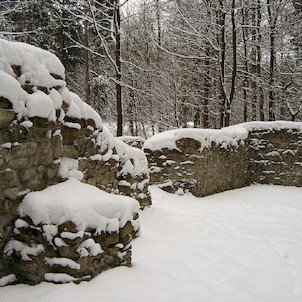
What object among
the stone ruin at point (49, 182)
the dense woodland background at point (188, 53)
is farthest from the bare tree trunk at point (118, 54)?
the stone ruin at point (49, 182)

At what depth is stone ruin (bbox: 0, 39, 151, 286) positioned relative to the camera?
7.68ft

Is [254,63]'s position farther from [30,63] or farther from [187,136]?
[30,63]

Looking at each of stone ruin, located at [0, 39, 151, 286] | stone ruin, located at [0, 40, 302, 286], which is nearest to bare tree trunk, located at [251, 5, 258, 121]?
stone ruin, located at [0, 40, 302, 286]

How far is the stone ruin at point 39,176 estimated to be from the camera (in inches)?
92.1

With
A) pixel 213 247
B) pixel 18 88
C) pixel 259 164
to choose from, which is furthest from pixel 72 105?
pixel 259 164

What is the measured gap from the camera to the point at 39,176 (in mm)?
2611

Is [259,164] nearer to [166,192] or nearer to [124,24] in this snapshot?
[166,192]

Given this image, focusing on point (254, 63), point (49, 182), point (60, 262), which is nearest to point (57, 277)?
point (60, 262)

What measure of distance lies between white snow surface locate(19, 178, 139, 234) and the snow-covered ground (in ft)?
1.44

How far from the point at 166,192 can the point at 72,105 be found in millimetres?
3962

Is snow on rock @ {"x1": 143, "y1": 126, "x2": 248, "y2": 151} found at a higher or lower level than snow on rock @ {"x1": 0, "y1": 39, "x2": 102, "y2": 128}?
lower

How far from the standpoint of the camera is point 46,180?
2.68m

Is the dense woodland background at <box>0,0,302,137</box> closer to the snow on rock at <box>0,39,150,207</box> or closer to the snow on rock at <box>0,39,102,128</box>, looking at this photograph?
the snow on rock at <box>0,39,150,207</box>

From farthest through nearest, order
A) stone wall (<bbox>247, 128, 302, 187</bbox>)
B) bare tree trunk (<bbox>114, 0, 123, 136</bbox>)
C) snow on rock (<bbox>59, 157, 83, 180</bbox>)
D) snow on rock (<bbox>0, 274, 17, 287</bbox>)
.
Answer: bare tree trunk (<bbox>114, 0, 123, 136</bbox>) → stone wall (<bbox>247, 128, 302, 187</bbox>) → snow on rock (<bbox>59, 157, 83, 180</bbox>) → snow on rock (<bbox>0, 274, 17, 287</bbox>)
